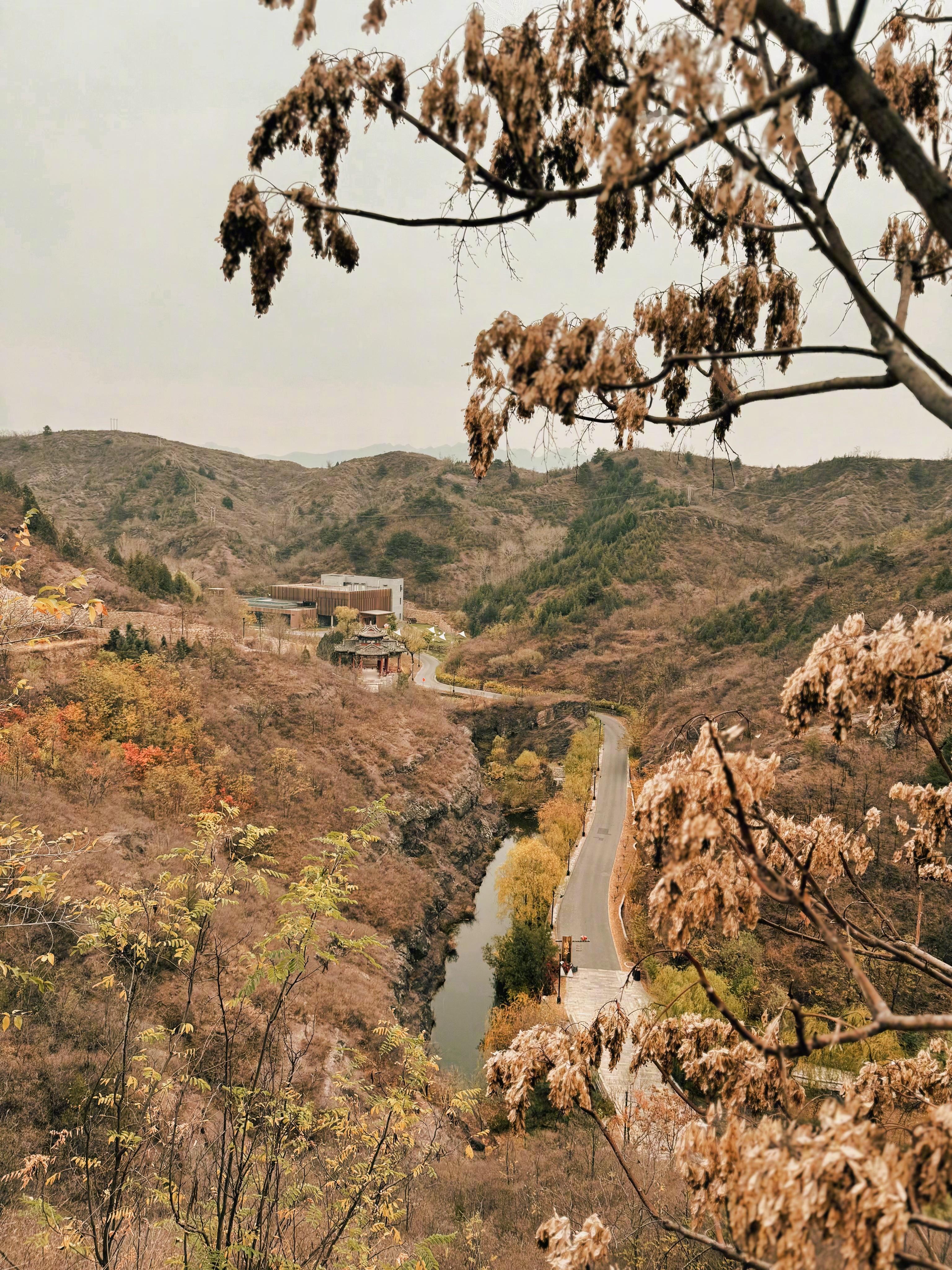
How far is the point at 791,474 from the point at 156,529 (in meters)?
109

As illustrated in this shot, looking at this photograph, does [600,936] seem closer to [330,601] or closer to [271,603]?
[330,601]

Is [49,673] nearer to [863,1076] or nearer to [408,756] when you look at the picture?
[408,756]

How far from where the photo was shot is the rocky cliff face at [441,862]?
71.1ft

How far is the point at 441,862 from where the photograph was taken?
95.2ft

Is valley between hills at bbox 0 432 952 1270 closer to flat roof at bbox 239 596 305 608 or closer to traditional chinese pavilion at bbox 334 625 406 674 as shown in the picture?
traditional chinese pavilion at bbox 334 625 406 674

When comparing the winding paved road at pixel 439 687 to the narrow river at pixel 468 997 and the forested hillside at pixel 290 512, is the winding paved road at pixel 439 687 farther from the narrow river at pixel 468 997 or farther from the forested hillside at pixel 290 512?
the forested hillside at pixel 290 512

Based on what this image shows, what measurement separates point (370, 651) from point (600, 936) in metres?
26.2

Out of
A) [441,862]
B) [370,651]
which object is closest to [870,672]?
[441,862]

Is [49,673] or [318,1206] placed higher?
[49,673]

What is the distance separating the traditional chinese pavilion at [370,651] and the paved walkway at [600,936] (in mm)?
17181

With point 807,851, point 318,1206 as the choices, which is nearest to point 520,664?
point 318,1206

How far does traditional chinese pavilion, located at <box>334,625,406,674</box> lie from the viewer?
45.2 metres

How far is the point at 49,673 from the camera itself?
23906mm

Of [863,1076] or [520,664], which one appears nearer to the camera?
[863,1076]
